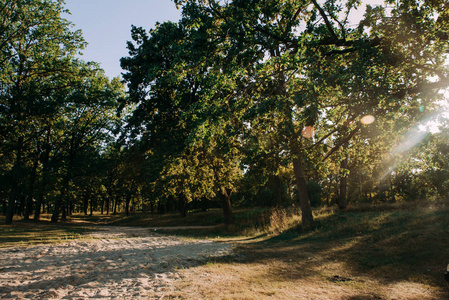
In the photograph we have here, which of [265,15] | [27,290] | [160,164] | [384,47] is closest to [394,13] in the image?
[384,47]

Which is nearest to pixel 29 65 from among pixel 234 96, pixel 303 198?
pixel 234 96

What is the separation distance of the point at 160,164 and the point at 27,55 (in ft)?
55.9

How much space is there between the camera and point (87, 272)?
6691 millimetres

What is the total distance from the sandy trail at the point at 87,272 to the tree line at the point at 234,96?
12.6 feet

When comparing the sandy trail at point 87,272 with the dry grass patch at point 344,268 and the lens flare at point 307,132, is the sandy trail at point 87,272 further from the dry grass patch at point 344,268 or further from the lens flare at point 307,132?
the lens flare at point 307,132

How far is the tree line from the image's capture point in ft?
28.6

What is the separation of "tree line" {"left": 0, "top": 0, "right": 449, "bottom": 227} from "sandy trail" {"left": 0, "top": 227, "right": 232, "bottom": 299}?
12.6ft

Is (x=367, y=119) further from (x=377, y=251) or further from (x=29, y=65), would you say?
(x=29, y=65)

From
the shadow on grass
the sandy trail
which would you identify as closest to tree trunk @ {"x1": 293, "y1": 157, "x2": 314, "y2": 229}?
the shadow on grass

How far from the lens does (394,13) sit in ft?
28.8

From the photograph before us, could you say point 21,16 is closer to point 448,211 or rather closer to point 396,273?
point 396,273

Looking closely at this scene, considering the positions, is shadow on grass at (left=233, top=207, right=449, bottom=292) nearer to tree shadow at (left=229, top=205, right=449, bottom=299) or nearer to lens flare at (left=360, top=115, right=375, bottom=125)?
tree shadow at (left=229, top=205, right=449, bottom=299)

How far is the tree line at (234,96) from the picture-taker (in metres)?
8.71

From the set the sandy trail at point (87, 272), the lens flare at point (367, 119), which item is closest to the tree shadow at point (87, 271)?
the sandy trail at point (87, 272)
